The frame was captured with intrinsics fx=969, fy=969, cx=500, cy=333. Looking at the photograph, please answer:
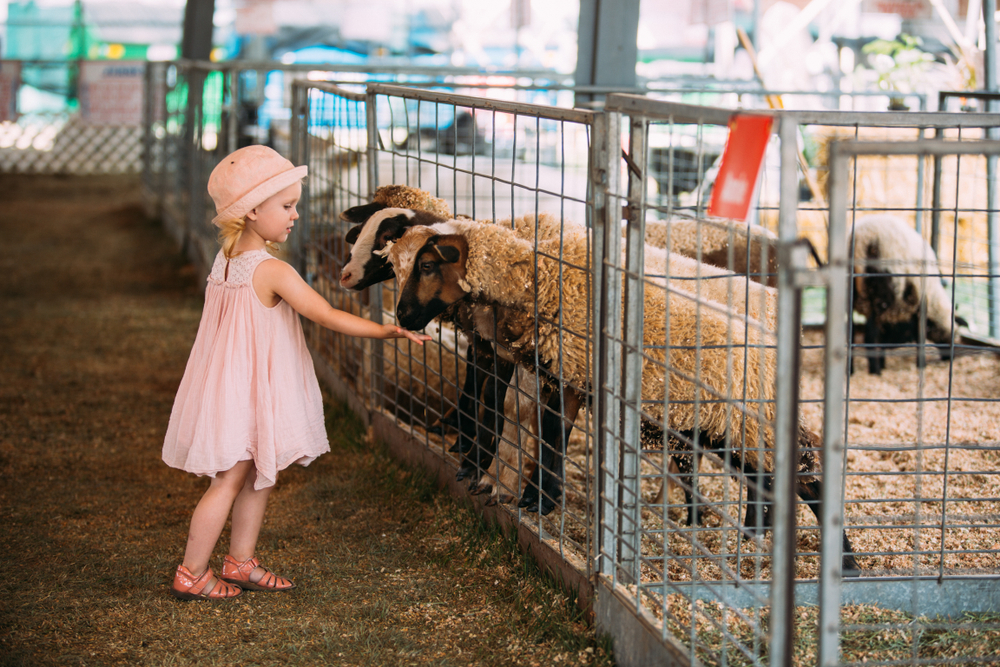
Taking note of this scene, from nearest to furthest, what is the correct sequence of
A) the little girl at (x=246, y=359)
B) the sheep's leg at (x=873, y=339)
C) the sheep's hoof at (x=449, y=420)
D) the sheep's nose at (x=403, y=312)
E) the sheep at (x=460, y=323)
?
the little girl at (x=246, y=359) → the sheep's nose at (x=403, y=312) → the sheep at (x=460, y=323) → the sheep's hoof at (x=449, y=420) → the sheep's leg at (x=873, y=339)

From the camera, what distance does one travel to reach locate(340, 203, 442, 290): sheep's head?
3.10 metres

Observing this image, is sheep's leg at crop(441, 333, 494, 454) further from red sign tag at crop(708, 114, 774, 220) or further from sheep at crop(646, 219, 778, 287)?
red sign tag at crop(708, 114, 774, 220)

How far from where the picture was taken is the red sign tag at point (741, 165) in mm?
1789

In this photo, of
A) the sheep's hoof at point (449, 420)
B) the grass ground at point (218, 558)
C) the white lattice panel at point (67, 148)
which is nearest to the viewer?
the grass ground at point (218, 558)

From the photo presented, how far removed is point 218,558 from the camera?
10.8 ft

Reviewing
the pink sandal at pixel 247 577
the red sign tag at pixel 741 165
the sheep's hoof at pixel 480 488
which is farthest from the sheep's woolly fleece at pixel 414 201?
the red sign tag at pixel 741 165

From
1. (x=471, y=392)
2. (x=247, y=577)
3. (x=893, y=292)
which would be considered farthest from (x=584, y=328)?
(x=893, y=292)

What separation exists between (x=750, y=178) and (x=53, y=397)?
4.41 metres

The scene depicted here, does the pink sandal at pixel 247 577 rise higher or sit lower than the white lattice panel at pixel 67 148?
lower

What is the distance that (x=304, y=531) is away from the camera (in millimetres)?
3506

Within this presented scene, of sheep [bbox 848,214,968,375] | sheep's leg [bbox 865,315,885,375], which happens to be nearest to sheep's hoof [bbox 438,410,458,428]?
sheep [bbox 848,214,968,375]

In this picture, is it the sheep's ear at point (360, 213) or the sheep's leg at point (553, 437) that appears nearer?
the sheep's leg at point (553, 437)

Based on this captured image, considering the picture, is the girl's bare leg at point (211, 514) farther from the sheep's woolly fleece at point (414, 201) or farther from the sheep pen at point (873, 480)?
the sheep's woolly fleece at point (414, 201)

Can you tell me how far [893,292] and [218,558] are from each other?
12.9 feet
